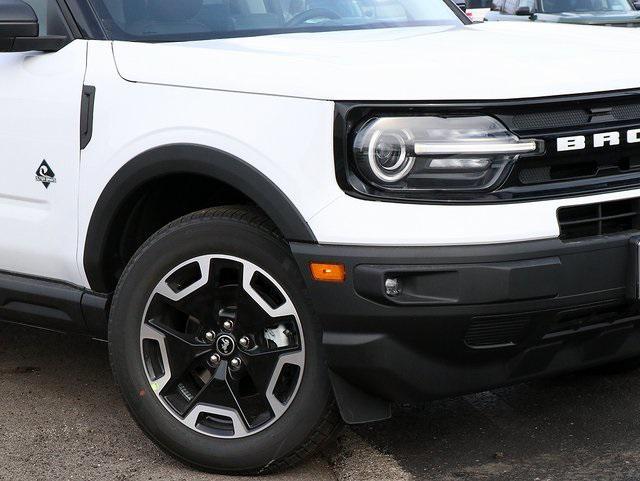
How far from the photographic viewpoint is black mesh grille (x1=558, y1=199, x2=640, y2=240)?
3.19 m

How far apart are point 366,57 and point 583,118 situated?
628 millimetres

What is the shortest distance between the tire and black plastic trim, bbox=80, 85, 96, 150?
1.26ft

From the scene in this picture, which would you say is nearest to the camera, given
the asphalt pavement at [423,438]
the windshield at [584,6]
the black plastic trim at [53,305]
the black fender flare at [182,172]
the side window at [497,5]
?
the black fender flare at [182,172]

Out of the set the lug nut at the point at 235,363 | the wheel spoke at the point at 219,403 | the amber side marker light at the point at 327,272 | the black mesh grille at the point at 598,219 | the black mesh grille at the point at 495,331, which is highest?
the black mesh grille at the point at 598,219

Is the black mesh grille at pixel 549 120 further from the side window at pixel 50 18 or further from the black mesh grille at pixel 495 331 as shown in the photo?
the side window at pixel 50 18

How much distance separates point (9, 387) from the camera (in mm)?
4648

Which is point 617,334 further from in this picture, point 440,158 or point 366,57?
point 366,57

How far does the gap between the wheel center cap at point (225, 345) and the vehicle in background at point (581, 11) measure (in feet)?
34.3

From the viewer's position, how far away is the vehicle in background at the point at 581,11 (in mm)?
13289

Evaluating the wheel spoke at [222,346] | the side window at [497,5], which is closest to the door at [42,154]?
the wheel spoke at [222,346]

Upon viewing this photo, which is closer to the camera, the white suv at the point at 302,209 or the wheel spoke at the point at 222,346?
the white suv at the point at 302,209

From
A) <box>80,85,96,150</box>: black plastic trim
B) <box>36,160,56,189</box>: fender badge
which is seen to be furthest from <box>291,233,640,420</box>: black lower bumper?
<box>36,160,56,189</box>: fender badge

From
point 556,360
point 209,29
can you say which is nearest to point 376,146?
point 556,360

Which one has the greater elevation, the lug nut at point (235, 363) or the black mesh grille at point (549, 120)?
the black mesh grille at point (549, 120)
